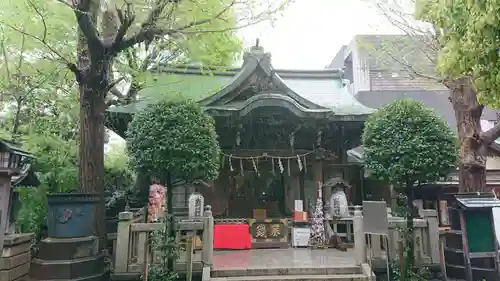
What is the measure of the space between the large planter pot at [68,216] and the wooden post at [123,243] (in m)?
0.66

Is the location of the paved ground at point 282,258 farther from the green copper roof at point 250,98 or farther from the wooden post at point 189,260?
the green copper roof at point 250,98

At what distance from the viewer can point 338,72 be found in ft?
55.6

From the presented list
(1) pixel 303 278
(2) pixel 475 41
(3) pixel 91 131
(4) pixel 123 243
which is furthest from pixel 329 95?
(2) pixel 475 41

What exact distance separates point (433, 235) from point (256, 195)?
20.6 feet

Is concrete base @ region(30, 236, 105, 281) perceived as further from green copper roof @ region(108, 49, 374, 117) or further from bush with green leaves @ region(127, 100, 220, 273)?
green copper roof @ region(108, 49, 374, 117)

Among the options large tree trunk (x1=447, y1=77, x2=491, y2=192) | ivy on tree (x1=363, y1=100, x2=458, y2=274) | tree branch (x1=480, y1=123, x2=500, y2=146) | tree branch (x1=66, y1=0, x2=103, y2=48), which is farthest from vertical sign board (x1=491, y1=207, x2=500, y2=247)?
tree branch (x1=66, y1=0, x2=103, y2=48)

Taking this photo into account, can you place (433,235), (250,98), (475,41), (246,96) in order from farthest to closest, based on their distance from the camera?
(246,96) → (250,98) → (433,235) → (475,41)

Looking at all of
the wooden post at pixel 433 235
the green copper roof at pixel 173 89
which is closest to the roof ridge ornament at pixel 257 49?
the green copper roof at pixel 173 89

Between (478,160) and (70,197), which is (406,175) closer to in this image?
(478,160)

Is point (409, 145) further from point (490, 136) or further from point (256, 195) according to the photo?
point (256, 195)

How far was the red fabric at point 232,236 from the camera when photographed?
10648 mm

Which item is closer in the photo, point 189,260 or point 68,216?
point 189,260

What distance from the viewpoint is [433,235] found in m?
8.08

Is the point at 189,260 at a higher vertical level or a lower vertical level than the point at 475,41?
lower
